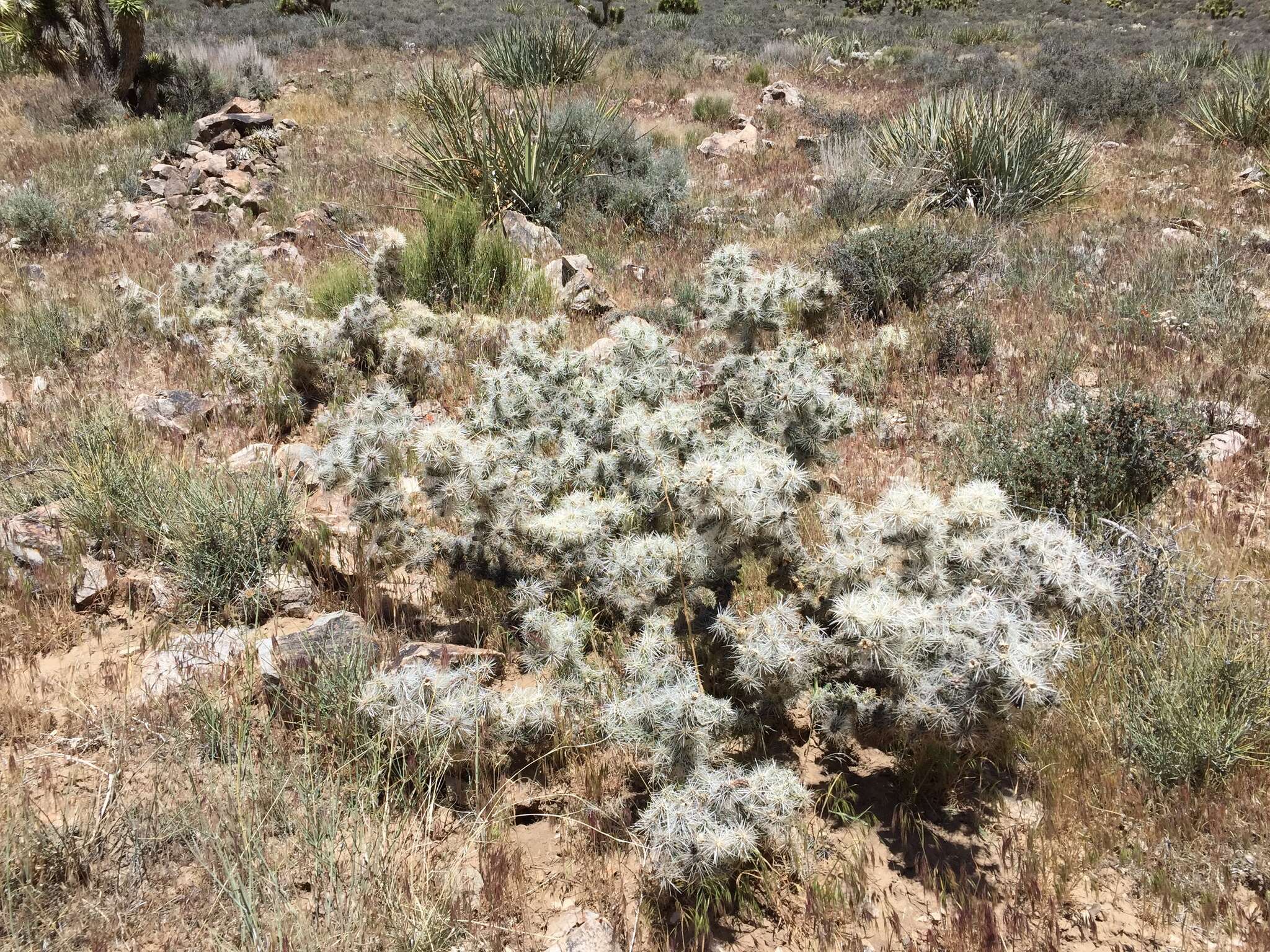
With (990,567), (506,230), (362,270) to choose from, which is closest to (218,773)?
(990,567)

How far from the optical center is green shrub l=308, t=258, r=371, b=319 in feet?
19.2

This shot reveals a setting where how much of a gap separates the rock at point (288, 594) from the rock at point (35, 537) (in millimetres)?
944

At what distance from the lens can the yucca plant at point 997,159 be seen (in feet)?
28.5

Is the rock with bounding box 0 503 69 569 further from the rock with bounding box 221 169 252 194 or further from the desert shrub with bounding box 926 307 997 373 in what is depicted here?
the rock with bounding box 221 169 252 194

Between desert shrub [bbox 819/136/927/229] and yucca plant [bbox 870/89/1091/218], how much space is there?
0.24m

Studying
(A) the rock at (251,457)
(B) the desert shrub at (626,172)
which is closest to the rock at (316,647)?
(A) the rock at (251,457)

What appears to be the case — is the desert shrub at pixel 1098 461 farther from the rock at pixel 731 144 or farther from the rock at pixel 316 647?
the rock at pixel 731 144

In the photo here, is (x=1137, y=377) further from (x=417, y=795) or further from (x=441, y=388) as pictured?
(x=417, y=795)

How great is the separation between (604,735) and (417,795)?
2.12ft

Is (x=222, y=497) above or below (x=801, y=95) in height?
below

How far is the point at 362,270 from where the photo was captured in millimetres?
6211

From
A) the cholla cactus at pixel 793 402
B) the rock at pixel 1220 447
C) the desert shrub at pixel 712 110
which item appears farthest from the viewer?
the desert shrub at pixel 712 110

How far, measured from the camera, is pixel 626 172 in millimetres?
9570

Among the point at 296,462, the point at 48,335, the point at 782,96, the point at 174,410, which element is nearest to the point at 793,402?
the point at 296,462
